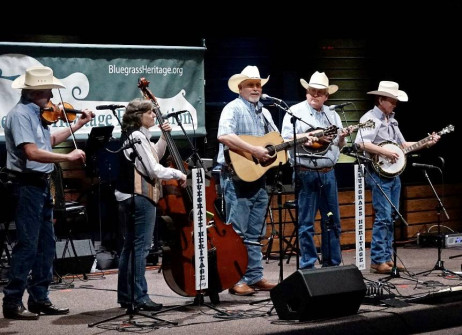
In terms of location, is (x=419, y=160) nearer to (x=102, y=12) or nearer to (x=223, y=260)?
(x=102, y=12)

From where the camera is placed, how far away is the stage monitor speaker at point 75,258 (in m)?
8.23

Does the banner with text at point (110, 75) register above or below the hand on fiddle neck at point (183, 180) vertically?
above

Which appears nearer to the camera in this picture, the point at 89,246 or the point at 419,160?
the point at 89,246

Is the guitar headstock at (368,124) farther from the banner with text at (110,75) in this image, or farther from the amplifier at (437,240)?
the amplifier at (437,240)

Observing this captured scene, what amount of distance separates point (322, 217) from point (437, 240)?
2.70 meters

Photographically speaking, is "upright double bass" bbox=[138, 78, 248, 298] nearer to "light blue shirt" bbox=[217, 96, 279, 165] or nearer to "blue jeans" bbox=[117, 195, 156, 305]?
"blue jeans" bbox=[117, 195, 156, 305]

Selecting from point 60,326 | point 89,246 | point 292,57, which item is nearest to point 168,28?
point 292,57

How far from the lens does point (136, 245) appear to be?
6051 mm

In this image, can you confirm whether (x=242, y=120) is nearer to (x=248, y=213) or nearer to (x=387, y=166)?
(x=248, y=213)

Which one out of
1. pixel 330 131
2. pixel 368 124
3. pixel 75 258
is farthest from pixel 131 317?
pixel 368 124

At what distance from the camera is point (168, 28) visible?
10695mm

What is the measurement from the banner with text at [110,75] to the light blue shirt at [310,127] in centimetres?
118

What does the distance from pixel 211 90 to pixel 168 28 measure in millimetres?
1087

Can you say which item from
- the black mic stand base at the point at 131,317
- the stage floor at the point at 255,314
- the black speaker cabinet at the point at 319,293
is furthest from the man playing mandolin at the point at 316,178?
the black mic stand base at the point at 131,317
